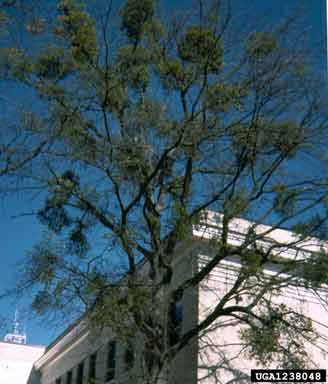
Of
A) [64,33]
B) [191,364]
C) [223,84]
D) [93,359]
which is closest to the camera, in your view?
[223,84]

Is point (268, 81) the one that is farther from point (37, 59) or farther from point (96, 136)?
point (37, 59)

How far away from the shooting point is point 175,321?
684 inches

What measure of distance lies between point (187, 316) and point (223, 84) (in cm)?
639

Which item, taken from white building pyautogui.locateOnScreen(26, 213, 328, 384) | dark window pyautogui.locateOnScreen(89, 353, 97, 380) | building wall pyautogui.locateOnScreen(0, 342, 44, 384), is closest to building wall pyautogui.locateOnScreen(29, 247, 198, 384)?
white building pyautogui.locateOnScreen(26, 213, 328, 384)

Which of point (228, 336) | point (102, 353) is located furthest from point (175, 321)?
point (102, 353)

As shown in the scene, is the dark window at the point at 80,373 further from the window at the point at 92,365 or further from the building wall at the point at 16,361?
Result: the building wall at the point at 16,361

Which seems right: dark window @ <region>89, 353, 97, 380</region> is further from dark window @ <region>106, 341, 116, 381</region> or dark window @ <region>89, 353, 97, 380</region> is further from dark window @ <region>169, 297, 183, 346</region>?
dark window @ <region>169, 297, 183, 346</region>

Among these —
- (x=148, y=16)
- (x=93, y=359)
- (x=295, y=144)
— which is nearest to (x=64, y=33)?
(x=148, y=16)

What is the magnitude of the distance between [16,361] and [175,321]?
22.4 metres

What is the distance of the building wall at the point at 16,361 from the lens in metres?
36.2

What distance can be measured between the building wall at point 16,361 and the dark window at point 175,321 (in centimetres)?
2109

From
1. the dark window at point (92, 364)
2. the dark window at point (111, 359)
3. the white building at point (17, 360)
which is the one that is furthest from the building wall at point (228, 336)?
Result: the white building at point (17, 360)

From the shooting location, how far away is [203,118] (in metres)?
14.3

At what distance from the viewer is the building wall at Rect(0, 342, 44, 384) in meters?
36.2
